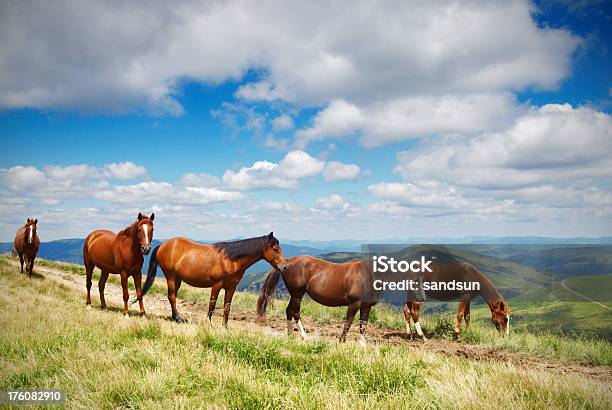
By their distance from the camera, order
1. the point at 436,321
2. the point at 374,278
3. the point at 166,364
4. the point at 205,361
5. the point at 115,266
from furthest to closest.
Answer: the point at 436,321 < the point at 115,266 < the point at 374,278 < the point at 205,361 < the point at 166,364

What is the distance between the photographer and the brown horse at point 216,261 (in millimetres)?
10797

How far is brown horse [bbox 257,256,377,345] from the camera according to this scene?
32.9 ft

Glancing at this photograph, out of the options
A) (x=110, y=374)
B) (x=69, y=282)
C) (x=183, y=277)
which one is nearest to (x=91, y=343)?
(x=110, y=374)

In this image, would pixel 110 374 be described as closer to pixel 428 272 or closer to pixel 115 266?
pixel 115 266

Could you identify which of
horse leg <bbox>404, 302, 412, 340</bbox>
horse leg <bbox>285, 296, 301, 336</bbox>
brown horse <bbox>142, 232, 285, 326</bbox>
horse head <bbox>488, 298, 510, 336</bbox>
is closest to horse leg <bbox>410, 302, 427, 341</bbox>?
horse leg <bbox>404, 302, 412, 340</bbox>

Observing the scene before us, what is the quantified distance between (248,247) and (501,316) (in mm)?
8756

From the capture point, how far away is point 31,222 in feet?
66.1

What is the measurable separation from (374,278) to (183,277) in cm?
557

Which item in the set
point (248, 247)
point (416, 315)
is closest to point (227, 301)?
point (248, 247)

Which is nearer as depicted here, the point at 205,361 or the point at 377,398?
the point at 377,398

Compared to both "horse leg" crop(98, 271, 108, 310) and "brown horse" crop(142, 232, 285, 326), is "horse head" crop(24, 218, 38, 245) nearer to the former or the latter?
"horse leg" crop(98, 271, 108, 310)

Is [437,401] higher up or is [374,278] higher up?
[374,278]

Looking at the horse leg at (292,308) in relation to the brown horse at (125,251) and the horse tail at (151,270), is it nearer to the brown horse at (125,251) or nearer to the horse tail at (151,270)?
the brown horse at (125,251)

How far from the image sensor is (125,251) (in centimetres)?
1207
